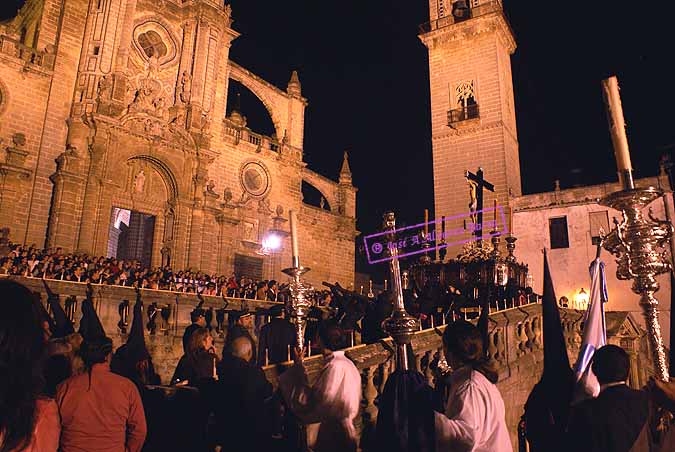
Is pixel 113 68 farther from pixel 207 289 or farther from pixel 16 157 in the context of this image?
pixel 207 289

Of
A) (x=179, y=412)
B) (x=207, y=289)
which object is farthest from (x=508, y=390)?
(x=207, y=289)

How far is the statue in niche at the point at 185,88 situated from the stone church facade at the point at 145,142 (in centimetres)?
7

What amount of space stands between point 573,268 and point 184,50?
23.7 metres

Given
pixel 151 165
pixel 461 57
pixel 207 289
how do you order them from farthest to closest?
1. pixel 461 57
2. pixel 151 165
3. pixel 207 289

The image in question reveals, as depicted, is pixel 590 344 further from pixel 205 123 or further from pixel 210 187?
pixel 205 123

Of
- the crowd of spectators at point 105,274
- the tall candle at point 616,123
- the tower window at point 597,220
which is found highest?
the tower window at point 597,220

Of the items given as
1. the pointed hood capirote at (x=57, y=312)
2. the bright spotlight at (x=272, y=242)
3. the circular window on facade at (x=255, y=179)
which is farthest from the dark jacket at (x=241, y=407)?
the circular window on facade at (x=255, y=179)

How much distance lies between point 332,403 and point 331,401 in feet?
0.06

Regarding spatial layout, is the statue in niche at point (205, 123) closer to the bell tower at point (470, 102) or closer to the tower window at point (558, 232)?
the bell tower at point (470, 102)

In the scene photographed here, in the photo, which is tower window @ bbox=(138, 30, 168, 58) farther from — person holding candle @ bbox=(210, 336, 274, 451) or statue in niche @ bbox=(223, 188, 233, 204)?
person holding candle @ bbox=(210, 336, 274, 451)

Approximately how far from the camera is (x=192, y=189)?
75.0 ft

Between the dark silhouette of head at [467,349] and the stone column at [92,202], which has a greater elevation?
the stone column at [92,202]

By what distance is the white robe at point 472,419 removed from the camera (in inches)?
123

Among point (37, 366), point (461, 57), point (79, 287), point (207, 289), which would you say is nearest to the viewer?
point (37, 366)
